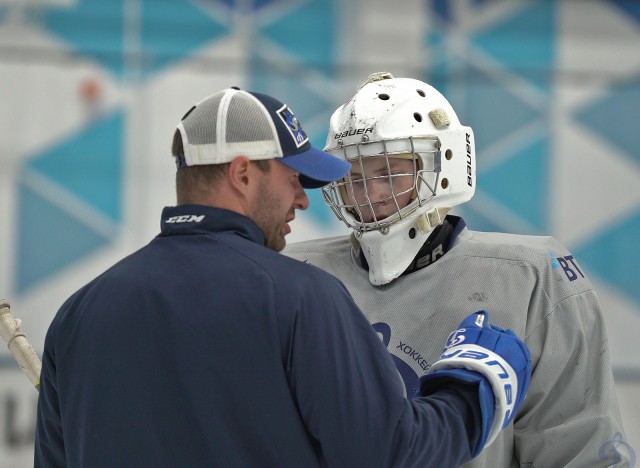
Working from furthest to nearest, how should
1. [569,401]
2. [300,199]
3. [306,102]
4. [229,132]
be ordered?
[306,102] < [569,401] < [300,199] < [229,132]

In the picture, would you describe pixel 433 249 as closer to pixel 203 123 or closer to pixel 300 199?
pixel 300 199

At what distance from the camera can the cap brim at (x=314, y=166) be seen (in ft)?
4.94

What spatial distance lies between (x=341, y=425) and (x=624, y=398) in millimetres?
3719

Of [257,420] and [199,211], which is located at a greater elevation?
[199,211]

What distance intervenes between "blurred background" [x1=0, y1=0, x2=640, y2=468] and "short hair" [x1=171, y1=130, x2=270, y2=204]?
341 centimetres

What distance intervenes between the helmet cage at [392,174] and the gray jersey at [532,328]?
0.12 meters

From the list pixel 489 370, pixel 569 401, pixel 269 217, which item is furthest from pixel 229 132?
pixel 569 401

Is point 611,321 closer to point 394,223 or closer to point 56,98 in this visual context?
point 56,98

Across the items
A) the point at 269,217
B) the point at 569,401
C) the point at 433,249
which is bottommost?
the point at 569,401

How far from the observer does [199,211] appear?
147 centimetres

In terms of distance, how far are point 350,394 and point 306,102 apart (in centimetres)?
394

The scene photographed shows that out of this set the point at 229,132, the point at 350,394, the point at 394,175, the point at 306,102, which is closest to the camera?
the point at 350,394

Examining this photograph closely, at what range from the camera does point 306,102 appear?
204 inches

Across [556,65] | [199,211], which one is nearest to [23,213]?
[556,65]
